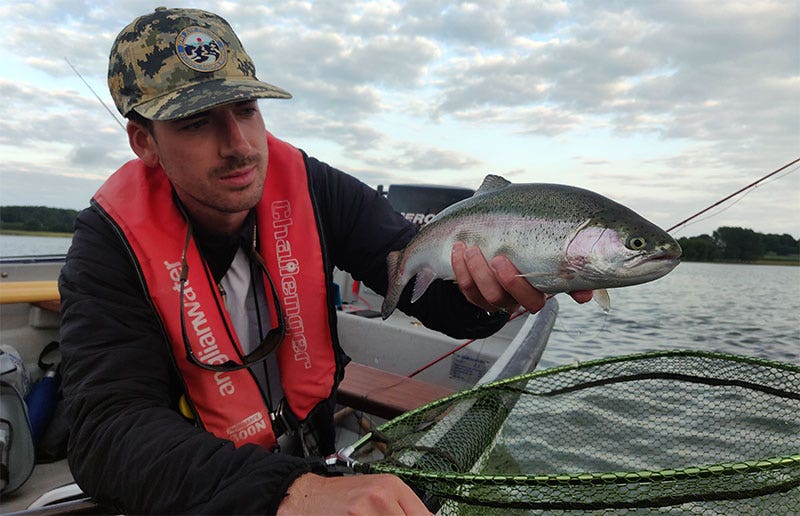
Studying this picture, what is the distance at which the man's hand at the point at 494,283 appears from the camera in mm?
2219

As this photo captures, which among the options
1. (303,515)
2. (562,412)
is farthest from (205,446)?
(562,412)

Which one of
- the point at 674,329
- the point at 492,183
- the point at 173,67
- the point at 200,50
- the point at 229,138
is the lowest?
the point at 674,329

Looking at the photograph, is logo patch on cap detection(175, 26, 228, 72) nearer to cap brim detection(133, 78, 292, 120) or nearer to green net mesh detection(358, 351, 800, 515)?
cap brim detection(133, 78, 292, 120)

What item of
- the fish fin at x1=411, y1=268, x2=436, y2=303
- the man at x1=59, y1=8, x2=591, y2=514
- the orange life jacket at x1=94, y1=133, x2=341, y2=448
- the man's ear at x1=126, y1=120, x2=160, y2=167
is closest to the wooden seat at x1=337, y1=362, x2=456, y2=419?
the man at x1=59, y1=8, x2=591, y2=514

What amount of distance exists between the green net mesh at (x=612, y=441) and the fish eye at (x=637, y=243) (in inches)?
30.2

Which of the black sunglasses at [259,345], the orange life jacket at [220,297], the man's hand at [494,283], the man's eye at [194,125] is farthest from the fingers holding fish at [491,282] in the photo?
the man's eye at [194,125]

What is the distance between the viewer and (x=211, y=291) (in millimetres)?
2588

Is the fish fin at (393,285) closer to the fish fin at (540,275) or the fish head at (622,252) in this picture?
the fish fin at (540,275)

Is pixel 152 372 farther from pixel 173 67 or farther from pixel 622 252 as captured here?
pixel 622 252

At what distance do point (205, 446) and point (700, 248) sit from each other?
5.10 meters

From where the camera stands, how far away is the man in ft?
5.79

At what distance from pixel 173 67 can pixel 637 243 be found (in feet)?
6.94

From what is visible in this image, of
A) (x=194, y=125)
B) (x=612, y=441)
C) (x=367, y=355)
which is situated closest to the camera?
(x=194, y=125)

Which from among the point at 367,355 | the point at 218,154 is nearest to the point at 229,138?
the point at 218,154
